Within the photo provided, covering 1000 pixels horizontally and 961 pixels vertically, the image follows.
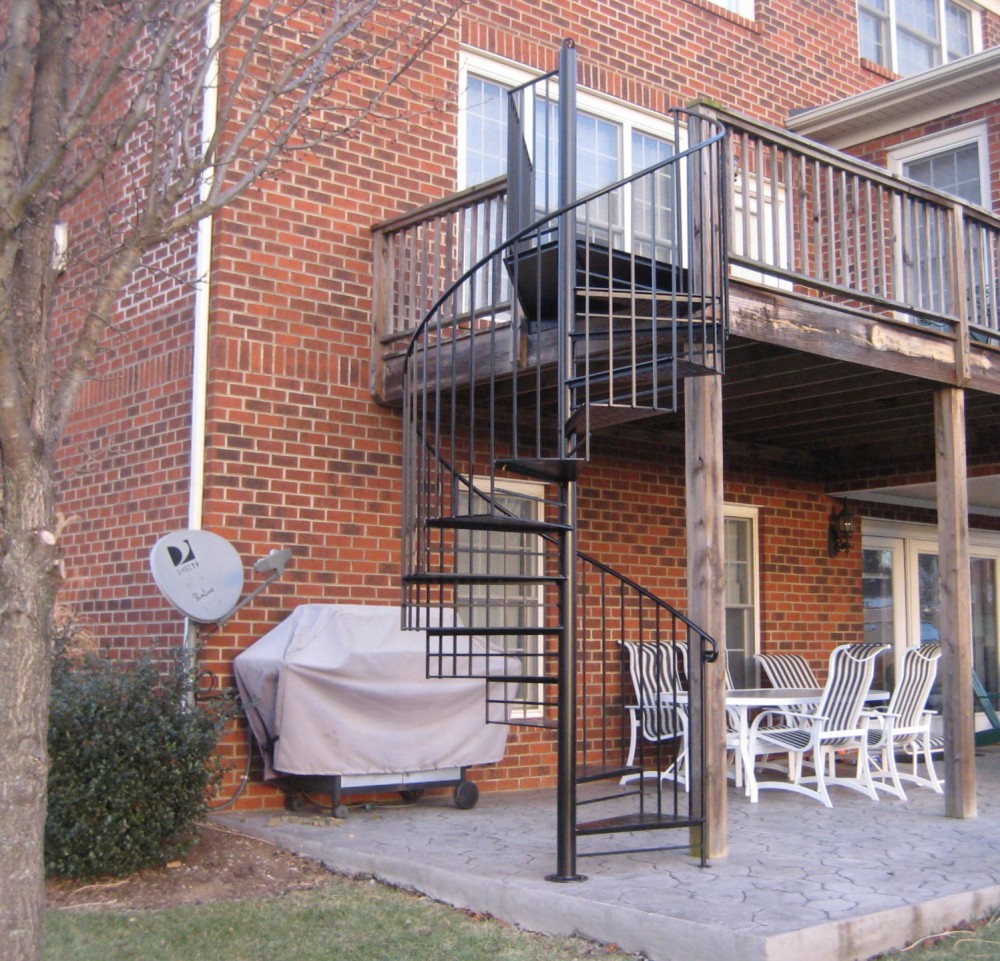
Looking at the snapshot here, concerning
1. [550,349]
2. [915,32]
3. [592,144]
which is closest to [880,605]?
[592,144]

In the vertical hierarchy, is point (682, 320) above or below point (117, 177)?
below

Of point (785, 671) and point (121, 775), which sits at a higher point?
point (785, 671)

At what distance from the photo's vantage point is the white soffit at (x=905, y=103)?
10.5 meters

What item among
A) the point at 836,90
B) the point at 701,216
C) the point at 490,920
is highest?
A: the point at 836,90

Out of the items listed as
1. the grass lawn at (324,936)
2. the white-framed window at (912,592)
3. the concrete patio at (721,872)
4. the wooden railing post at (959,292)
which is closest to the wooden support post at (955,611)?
the wooden railing post at (959,292)

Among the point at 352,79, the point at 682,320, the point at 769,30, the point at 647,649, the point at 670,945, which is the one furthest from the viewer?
the point at 769,30

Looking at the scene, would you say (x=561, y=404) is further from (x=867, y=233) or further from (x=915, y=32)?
(x=915, y=32)

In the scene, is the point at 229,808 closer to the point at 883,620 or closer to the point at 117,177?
the point at 117,177

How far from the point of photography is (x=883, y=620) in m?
12.3

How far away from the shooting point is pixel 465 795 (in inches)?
308

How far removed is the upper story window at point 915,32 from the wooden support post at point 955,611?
6672 mm

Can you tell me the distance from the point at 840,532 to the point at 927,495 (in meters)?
1.18

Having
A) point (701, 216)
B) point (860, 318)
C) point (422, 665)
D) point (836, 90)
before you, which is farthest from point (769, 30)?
point (422, 665)

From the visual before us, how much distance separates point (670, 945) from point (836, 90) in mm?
9869
